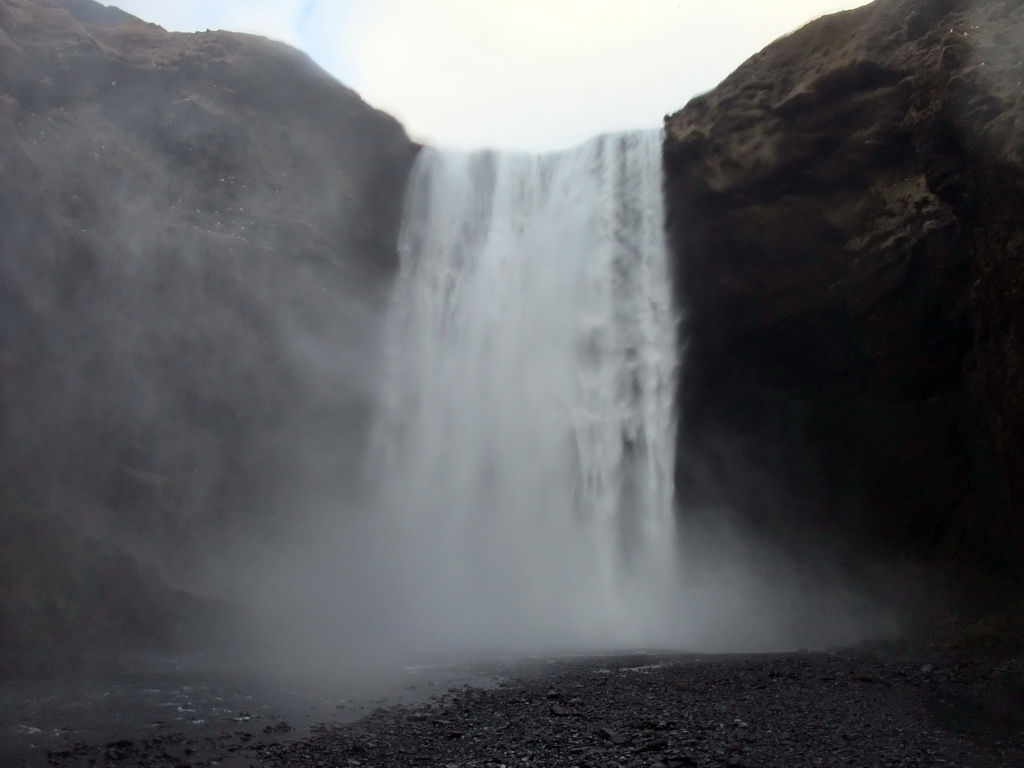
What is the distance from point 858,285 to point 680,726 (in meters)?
11.4

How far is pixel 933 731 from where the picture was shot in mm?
8453

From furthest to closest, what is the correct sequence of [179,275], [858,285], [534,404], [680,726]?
[534,404], [179,275], [858,285], [680,726]

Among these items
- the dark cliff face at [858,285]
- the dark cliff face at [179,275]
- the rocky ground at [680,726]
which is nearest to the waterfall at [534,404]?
the dark cliff face at [858,285]

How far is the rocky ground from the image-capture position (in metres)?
7.73

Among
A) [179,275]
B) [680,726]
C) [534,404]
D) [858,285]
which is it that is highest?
[179,275]

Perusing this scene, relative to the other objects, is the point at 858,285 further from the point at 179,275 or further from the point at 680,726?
the point at 179,275

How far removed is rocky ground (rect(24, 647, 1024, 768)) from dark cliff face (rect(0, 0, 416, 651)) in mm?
9654

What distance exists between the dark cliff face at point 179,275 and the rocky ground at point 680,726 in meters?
9.65

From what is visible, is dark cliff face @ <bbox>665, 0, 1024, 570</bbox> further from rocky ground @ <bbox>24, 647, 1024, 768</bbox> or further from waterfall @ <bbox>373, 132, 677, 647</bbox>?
rocky ground @ <bbox>24, 647, 1024, 768</bbox>

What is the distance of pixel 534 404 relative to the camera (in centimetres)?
2116

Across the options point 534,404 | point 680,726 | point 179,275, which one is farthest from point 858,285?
point 179,275

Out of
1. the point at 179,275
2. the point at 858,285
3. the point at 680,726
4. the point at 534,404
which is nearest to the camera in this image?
the point at 680,726

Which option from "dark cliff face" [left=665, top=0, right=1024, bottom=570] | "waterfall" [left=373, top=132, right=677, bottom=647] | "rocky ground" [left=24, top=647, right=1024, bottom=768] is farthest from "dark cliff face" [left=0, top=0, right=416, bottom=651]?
"rocky ground" [left=24, top=647, right=1024, bottom=768]

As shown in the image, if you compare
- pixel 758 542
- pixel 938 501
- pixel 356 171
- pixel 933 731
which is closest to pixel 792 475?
pixel 758 542
